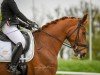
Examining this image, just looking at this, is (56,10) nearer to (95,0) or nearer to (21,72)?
(95,0)

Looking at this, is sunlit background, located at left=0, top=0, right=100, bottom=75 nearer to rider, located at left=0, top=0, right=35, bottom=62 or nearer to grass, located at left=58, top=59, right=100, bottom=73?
grass, located at left=58, top=59, right=100, bottom=73

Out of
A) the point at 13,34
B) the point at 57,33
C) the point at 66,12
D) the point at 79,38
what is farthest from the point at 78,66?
the point at 66,12

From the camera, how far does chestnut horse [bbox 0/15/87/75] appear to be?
11.5m

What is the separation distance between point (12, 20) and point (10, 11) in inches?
8.3

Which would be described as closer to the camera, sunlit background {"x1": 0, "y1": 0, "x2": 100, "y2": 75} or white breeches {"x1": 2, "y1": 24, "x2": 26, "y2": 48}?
white breeches {"x1": 2, "y1": 24, "x2": 26, "y2": 48}

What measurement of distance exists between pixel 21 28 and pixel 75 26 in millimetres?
1267

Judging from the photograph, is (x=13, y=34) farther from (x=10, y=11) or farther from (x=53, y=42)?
(x=53, y=42)

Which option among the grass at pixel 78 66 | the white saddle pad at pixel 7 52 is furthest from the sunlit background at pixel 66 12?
the white saddle pad at pixel 7 52

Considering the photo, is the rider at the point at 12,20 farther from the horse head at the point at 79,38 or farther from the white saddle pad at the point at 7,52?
the horse head at the point at 79,38

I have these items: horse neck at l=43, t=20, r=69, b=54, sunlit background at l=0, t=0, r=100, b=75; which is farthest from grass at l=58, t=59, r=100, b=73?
horse neck at l=43, t=20, r=69, b=54

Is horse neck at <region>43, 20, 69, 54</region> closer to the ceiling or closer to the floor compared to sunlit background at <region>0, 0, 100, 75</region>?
closer to the floor

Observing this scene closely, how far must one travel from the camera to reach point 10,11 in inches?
453

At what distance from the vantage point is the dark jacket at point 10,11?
11352 mm

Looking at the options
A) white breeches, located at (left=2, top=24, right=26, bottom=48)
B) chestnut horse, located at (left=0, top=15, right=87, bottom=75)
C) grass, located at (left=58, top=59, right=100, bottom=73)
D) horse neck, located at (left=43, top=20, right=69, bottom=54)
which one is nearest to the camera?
white breeches, located at (left=2, top=24, right=26, bottom=48)
